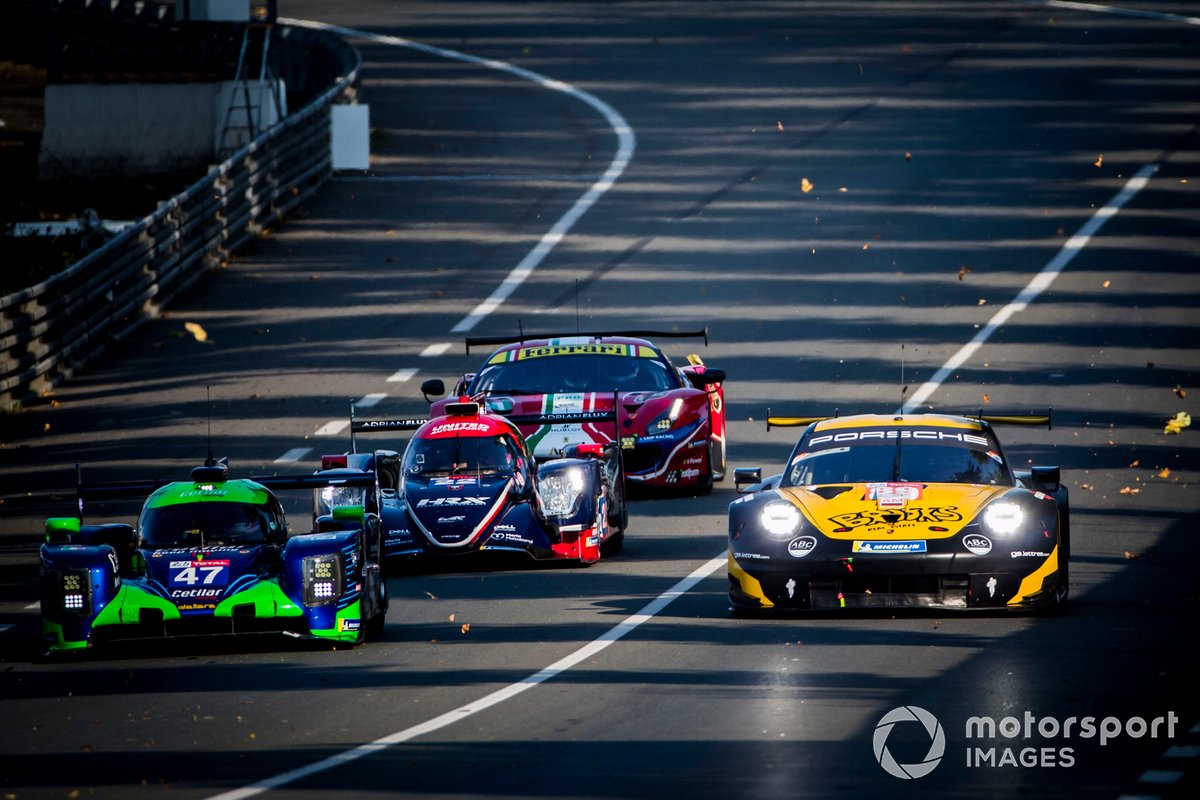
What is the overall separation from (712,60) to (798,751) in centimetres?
3658

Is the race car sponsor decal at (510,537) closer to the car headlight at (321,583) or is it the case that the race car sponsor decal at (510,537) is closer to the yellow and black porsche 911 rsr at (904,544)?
the yellow and black porsche 911 rsr at (904,544)

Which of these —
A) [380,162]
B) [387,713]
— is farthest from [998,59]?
[387,713]

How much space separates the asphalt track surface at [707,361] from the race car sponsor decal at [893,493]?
719 millimetres

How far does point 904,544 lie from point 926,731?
3129 mm

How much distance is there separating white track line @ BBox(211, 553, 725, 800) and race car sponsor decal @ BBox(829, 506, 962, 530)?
1420mm

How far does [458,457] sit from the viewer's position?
16469 mm

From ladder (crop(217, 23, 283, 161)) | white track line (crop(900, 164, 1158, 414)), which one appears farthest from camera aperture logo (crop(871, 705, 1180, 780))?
ladder (crop(217, 23, 283, 161))

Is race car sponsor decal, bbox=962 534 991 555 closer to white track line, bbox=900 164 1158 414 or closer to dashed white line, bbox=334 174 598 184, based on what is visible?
white track line, bbox=900 164 1158 414

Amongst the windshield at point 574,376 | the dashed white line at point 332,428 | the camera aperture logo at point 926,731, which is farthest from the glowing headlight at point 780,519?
the dashed white line at point 332,428

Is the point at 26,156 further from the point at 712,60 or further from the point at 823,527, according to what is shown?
the point at 823,527

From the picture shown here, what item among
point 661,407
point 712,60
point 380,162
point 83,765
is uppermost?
point 712,60

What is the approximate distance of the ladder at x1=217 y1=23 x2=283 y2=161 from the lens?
36781 millimetres

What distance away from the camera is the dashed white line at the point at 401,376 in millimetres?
25219

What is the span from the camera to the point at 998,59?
43875 millimetres
